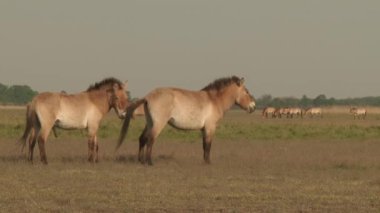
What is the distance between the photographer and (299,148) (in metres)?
24.9

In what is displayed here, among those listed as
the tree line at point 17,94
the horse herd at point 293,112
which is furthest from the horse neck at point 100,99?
the tree line at point 17,94

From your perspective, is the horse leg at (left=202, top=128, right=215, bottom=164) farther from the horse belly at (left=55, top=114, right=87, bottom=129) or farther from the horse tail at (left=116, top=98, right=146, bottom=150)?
the horse belly at (left=55, top=114, right=87, bottom=129)

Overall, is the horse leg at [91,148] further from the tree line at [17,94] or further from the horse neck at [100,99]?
the tree line at [17,94]

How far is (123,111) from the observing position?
18.9 meters

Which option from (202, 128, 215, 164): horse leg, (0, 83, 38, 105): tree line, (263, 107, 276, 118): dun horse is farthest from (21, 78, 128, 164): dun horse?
(0, 83, 38, 105): tree line

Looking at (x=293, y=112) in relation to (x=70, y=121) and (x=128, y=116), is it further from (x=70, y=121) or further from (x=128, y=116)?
(x=70, y=121)

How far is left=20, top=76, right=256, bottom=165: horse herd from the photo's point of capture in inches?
693

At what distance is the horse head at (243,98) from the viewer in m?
19.7

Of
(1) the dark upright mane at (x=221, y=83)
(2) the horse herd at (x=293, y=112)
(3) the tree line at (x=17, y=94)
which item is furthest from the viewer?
(3) the tree line at (x=17, y=94)

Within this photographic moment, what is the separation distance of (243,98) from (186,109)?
235cm

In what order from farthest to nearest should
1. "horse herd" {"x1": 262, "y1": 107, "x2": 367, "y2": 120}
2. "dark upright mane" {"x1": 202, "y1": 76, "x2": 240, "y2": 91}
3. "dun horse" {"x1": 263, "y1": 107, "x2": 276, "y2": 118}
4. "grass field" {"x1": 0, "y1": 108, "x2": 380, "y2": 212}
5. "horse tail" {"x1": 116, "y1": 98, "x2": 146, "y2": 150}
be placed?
"horse herd" {"x1": 262, "y1": 107, "x2": 367, "y2": 120}, "dun horse" {"x1": 263, "y1": 107, "x2": 276, "y2": 118}, "dark upright mane" {"x1": 202, "y1": 76, "x2": 240, "y2": 91}, "horse tail" {"x1": 116, "y1": 98, "x2": 146, "y2": 150}, "grass field" {"x1": 0, "y1": 108, "x2": 380, "y2": 212}

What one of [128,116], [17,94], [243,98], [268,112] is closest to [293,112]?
[268,112]

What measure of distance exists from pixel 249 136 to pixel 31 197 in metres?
24.4

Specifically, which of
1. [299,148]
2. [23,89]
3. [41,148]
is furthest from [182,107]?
[23,89]
